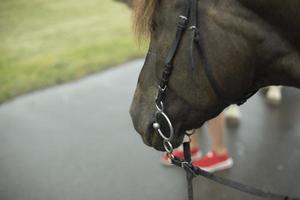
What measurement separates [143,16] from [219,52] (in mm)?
359

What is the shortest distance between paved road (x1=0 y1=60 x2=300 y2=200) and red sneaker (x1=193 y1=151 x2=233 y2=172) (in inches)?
3.6

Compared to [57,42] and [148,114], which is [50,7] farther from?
[148,114]

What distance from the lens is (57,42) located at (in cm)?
811

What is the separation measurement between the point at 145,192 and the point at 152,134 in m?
1.79

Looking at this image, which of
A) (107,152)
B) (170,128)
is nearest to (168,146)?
(170,128)

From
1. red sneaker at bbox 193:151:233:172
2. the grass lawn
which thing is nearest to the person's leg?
red sneaker at bbox 193:151:233:172

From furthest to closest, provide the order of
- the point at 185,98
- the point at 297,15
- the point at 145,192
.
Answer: the point at 145,192 < the point at 185,98 < the point at 297,15

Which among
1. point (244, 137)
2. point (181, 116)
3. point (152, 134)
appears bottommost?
point (244, 137)

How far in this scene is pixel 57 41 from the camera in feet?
26.8

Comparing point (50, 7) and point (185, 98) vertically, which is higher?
point (185, 98)

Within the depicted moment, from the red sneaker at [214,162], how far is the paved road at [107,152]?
0.30 feet

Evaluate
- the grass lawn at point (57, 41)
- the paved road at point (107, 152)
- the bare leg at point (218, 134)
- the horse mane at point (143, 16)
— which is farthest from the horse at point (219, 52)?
the grass lawn at point (57, 41)

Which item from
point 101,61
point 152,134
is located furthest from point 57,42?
point 152,134

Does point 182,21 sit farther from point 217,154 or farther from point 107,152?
point 107,152
